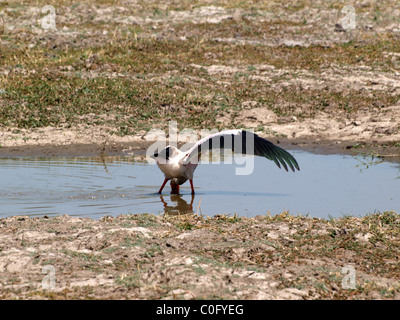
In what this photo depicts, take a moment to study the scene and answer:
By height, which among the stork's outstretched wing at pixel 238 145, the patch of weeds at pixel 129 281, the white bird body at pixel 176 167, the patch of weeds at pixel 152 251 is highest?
the stork's outstretched wing at pixel 238 145

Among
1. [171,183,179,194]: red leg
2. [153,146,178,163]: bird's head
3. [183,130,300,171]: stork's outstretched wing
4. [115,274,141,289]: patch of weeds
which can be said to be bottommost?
[115,274,141,289]: patch of weeds

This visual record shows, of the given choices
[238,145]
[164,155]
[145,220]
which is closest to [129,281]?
[145,220]

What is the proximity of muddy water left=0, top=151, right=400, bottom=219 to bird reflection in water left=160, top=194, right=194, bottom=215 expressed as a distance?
13 millimetres

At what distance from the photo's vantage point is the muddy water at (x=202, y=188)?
30.0 ft

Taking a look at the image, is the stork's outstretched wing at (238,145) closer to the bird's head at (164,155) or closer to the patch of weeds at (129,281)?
the bird's head at (164,155)

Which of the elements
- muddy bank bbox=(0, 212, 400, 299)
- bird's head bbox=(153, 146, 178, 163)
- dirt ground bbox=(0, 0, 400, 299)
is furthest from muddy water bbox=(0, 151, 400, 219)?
muddy bank bbox=(0, 212, 400, 299)

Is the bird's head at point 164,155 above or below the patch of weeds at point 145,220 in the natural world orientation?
above

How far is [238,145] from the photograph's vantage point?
9.31 m

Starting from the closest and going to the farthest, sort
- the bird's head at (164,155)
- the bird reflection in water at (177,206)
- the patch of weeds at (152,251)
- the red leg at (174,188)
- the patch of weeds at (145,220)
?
the patch of weeds at (152,251) < the patch of weeds at (145,220) < the bird reflection in water at (177,206) < the bird's head at (164,155) < the red leg at (174,188)

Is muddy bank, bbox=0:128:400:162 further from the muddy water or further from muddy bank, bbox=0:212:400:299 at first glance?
muddy bank, bbox=0:212:400:299

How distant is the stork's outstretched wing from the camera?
9.07 m

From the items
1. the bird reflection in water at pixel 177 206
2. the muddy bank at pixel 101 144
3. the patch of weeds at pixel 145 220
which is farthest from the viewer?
the muddy bank at pixel 101 144

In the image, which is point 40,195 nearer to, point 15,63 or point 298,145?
point 298,145

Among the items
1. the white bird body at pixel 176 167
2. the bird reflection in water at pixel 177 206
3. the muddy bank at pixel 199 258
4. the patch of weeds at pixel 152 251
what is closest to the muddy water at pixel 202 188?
the bird reflection in water at pixel 177 206
